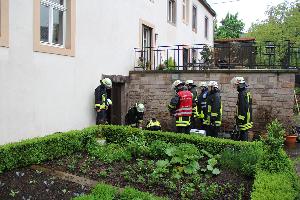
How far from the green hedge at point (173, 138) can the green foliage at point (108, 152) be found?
545mm

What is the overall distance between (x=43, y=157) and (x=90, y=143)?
64.5 inches

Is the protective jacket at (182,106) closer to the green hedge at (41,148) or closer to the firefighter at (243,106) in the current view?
the firefighter at (243,106)

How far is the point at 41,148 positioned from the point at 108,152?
4.93 feet

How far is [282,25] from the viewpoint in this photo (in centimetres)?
3997

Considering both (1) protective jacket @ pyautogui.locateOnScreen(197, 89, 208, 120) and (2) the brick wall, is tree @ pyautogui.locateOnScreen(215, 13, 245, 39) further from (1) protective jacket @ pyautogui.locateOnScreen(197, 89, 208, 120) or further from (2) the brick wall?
(1) protective jacket @ pyautogui.locateOnScreen(197, 89, 208, 120)

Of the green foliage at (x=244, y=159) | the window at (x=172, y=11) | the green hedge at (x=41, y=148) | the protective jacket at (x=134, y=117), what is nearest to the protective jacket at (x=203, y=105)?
the protective jacket at (x=134, y=117)

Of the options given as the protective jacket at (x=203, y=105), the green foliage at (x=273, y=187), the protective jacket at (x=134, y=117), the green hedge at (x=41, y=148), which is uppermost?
the protective jacket at (x=203, y=105)

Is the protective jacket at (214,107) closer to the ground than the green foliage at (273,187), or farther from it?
farther from it

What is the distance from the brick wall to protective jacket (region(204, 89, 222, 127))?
2171 mm

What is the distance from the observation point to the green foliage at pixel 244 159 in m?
6.59

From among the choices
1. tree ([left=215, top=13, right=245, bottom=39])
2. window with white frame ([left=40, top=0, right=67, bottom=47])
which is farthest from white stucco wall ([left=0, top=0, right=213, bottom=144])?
tree ([left=215, top=13, right=245, bottom=39])

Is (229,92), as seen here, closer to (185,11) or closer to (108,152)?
(108,152)

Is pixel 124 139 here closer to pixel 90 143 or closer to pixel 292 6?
pixel 90 143

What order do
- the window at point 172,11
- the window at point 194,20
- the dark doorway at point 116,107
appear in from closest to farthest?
the dark doorway at point 116,107 → the window at point 172,11 → the window at point 194,20
